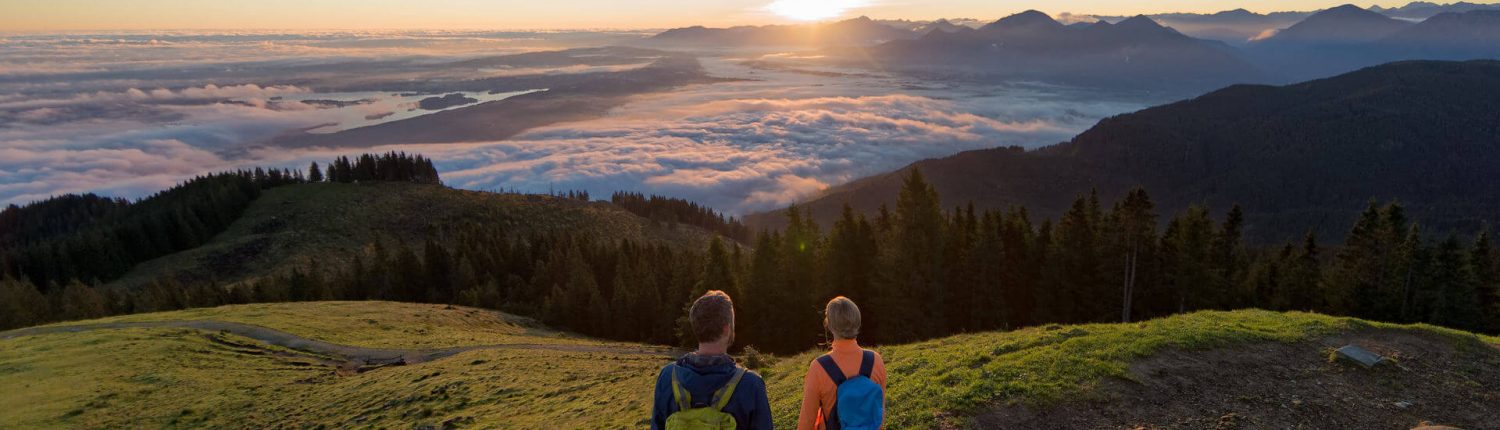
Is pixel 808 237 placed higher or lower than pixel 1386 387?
lower

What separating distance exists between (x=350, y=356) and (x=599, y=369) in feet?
55.5

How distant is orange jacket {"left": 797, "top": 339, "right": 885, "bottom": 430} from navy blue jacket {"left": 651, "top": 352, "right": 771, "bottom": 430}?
39.3 inches

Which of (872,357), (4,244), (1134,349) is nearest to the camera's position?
(872,357)

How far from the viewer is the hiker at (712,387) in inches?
268

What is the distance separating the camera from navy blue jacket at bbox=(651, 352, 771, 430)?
6.98 meters

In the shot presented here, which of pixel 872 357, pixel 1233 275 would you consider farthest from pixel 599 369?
pixel 1233 275

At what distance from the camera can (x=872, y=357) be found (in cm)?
817

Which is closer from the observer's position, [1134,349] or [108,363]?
[1134,349]

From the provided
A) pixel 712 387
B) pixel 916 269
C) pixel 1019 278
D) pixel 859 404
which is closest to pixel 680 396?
pixel 712 387

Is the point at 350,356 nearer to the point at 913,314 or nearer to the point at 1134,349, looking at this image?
the point at 913,314

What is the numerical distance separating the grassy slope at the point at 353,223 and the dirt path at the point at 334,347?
55857 millimetres

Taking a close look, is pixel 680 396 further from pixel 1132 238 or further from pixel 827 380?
pixel 1132 238

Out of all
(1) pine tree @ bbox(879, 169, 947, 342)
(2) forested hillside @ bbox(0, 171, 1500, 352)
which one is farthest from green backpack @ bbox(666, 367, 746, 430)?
(1) pine tree @ bbox(879, 169, 947, 342)

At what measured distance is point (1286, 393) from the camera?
50.8 ft
